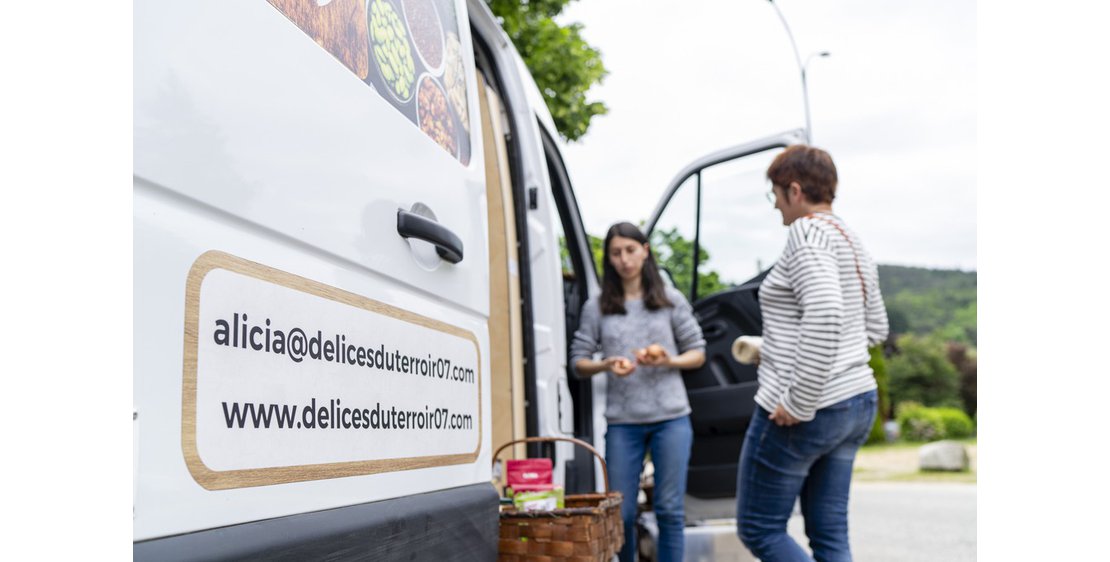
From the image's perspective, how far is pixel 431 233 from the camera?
166cm

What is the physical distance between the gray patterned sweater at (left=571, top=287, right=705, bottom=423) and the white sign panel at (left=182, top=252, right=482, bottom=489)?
2083mm

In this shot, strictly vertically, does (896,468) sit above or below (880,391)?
below

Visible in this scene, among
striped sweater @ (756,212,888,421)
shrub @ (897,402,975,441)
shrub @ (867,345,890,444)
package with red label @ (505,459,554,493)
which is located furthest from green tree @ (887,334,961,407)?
package with red label @ (505,459,554,493)

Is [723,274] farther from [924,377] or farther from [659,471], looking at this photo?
[924,377]

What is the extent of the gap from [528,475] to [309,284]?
1315 millimetres

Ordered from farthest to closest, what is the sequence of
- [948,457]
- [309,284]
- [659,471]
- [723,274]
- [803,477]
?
[948,457] → [723,274] → [659,471] → [803,477] → [309,284]

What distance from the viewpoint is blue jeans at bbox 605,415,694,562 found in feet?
12.1

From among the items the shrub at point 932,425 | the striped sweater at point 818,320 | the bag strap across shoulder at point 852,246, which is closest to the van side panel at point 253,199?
the striped sweater at point 818,320

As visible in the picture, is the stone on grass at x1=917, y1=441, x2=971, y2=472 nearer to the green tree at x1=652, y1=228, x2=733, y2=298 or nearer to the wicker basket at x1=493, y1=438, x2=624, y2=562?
the green tree at x1=652, y1=228, x2=733, y2=298

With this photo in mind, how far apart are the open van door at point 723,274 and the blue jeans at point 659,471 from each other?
10.7 inches

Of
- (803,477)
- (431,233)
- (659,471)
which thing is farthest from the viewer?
(659,471)

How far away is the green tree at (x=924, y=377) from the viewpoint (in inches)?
1405

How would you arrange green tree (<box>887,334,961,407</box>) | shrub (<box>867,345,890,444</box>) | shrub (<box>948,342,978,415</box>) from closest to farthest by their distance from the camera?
shrub (<box>867,345,890,444</box>), green tree (<box>887,334,961,407</box>), shrub (<box>948,342,978,415</box>)

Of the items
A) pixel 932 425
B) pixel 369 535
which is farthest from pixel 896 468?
pixel 369 535
